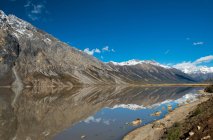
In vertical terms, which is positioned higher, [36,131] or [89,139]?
[36,131]

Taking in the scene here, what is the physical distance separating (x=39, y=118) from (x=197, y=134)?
145 ft

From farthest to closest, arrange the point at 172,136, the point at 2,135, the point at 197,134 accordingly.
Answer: the point at 2,135
the point at 172,136
the point at 197,134

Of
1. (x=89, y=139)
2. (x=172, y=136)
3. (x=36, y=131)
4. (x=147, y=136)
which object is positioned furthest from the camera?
(x=36, y=131)

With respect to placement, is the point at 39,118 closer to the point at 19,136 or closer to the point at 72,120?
the point at 72,120

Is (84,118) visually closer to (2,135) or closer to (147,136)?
(2,135)

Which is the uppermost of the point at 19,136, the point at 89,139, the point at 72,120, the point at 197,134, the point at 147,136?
the point at 72,120

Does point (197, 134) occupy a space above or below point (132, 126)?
below

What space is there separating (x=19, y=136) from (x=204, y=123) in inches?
1115

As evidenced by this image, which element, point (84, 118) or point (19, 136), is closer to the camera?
point (19, 136)

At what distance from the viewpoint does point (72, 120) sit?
189 feet

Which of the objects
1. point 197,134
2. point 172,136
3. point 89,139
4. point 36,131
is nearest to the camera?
point 197,134

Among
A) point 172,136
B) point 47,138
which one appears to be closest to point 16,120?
point 47,138

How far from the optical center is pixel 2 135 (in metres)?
41.8

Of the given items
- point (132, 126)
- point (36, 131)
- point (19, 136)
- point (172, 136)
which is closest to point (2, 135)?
point (19, 136)
